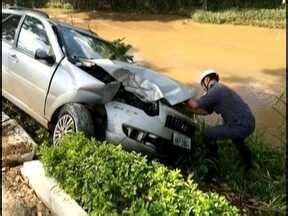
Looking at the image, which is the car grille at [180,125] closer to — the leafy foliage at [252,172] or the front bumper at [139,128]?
the front bumper at [139,128]

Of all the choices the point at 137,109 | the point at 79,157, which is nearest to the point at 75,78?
the point at 137,109

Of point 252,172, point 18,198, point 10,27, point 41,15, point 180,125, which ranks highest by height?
point 41,15

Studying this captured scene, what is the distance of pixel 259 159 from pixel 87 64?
9.05 ft

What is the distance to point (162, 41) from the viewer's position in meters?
18.4

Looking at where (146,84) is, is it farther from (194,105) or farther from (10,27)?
(10,27)

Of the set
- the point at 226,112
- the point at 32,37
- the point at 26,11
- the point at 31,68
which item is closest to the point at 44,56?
the point at 31,68

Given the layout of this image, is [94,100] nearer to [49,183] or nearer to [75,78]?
[75,78]

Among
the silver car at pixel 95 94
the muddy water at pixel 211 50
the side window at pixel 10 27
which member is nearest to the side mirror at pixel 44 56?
the silver car at pixel 95 94

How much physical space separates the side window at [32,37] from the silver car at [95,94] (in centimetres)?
2

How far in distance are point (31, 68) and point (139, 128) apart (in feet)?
6.46

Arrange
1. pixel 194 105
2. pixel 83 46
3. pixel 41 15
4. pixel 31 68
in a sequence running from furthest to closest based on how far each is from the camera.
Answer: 1. pixel 41 15
2. pixel 83 46
3. pixel 31 68
4. pixel 194 105

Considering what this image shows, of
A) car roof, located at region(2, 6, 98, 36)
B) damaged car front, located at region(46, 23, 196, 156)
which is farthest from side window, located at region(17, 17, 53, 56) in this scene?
damaged car front, located at region(46, 23, 196, 156)

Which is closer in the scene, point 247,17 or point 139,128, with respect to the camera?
point 139,128

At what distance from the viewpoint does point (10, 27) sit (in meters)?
8.02
